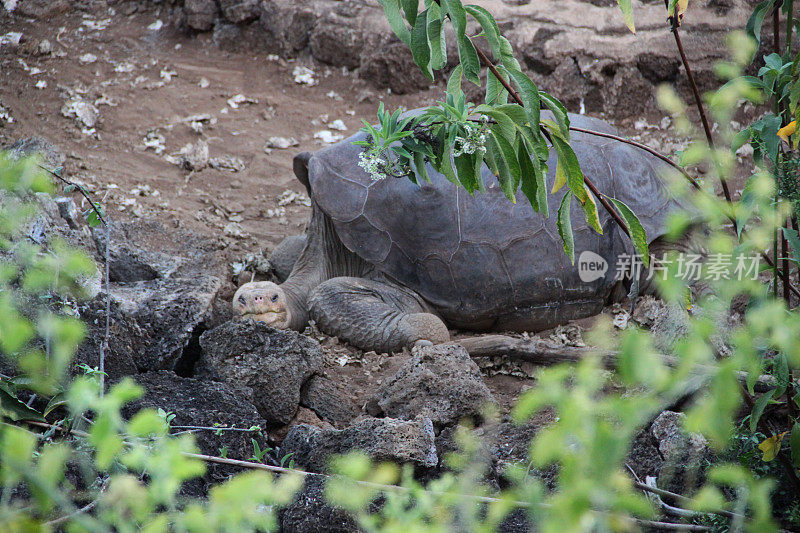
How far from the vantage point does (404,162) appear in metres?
2.24

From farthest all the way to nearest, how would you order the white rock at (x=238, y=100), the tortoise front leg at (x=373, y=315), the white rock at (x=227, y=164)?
1. the white rock at (x=238, y=100)
2. the white rock at (x=227, y=164)
3. the tortoise front leg at (x=373, y=315)

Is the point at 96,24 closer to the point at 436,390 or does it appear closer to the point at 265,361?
the point at 265,361

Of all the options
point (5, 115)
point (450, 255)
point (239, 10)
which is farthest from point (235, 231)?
point (239, 10)

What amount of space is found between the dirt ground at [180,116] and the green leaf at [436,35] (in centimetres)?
187

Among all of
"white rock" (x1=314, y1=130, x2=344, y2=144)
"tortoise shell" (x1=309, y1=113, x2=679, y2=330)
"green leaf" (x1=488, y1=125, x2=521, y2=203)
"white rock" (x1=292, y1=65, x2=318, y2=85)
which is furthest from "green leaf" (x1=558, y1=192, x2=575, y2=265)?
"white rock" (x1=292, y1=65, x2=318, y2=85)

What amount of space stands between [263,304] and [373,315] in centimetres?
60

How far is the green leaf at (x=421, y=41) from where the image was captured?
1823 mm

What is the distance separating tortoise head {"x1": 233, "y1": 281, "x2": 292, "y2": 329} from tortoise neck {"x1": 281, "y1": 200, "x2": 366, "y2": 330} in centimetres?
30

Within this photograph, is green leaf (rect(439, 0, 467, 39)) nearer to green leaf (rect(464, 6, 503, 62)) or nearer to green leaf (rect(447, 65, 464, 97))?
green leaf (rect(464, 6, 503, 62))

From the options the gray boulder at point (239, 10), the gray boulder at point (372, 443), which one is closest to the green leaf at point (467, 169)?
the gray boulder at point (372, 443)

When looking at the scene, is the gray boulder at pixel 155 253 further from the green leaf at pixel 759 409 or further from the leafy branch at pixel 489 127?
the green leaf at pixel 759 409

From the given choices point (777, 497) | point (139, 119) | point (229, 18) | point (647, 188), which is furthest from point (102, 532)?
point (229, 18)

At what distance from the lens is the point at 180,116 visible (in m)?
6.22

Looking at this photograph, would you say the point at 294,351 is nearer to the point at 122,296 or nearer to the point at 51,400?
the point at 122,296
